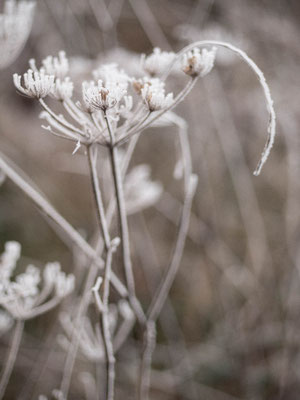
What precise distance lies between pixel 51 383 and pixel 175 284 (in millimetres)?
726

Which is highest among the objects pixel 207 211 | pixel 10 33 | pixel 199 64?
pixel 10 33

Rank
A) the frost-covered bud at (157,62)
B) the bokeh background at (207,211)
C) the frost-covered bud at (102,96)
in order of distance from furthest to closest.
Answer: the bokeh background at (207,211), the frost-covered bud at (157,62), the frost-covered bud at (102,96)

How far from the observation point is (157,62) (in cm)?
58

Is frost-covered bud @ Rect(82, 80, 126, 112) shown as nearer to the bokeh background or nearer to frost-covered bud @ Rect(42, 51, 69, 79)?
frost-covered bud @ Rect(42, 51, 69, 79)

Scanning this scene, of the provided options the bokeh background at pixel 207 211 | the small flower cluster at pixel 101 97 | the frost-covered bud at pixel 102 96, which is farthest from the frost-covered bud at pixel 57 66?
the bokeh background at pixel 207 211

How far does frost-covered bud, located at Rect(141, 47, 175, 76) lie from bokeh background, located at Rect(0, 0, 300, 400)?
1.27ft

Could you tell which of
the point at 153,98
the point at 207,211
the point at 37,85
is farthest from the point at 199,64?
the point at 207,211

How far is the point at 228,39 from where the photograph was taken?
1.29 meters

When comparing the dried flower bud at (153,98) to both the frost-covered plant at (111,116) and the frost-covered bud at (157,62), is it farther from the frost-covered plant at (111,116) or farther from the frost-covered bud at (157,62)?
the frost-covered bud at (157,62)

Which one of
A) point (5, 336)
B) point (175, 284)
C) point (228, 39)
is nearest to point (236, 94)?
point (228, 39)

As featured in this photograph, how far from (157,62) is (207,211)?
1284 mm

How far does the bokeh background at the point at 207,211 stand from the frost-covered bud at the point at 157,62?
39 cm

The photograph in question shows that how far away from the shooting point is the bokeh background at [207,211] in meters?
1.32

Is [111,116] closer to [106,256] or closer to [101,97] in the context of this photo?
[101,97]
